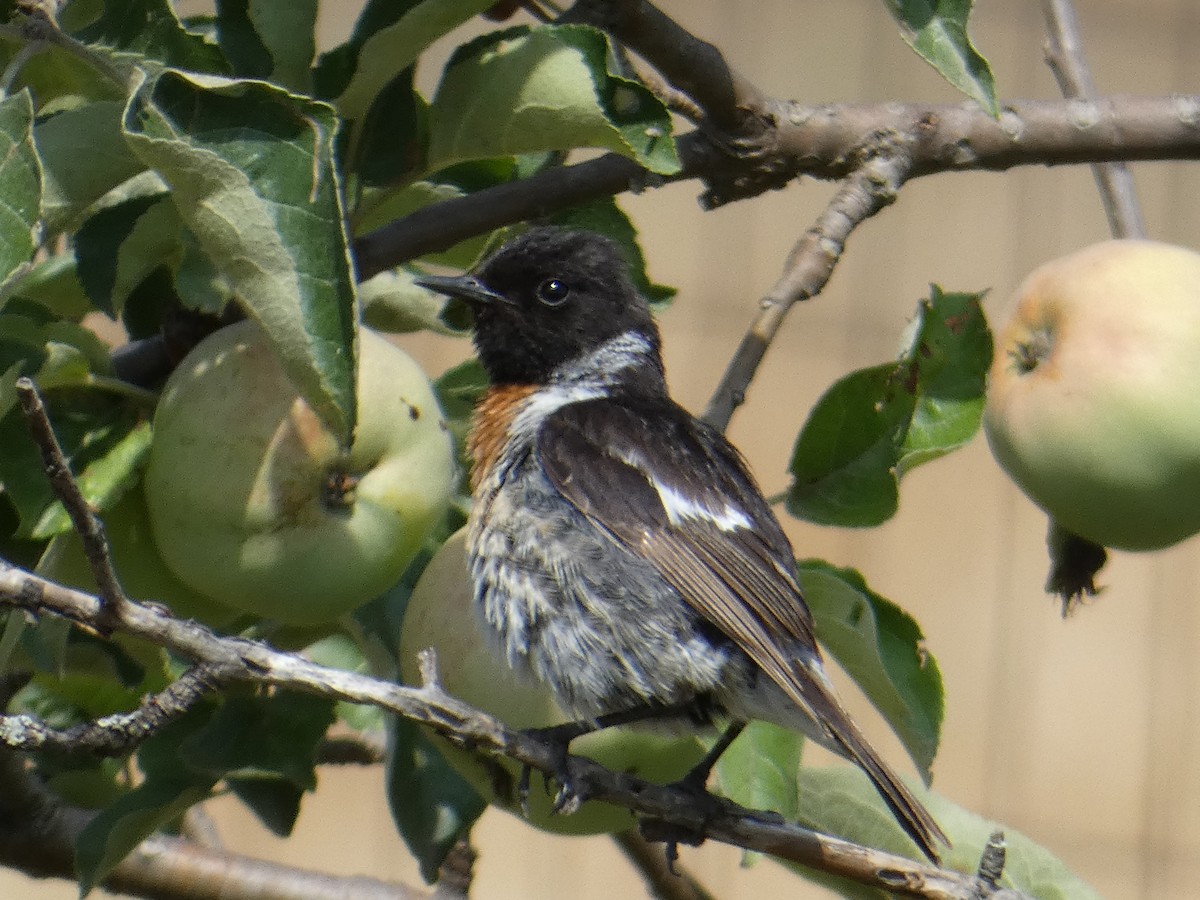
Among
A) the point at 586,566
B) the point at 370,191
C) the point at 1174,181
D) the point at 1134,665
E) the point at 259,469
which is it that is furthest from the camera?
the point at 1174,181

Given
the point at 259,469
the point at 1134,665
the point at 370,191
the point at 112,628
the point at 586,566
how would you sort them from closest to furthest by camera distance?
1. the point at 112,628
2. the point at 259,469
3. the point at 370,191
4. the point at 586,566
5. the point at 1134,665

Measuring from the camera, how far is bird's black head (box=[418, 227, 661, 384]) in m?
2.53

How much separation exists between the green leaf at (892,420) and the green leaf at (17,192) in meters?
0.99

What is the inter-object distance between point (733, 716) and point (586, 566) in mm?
286

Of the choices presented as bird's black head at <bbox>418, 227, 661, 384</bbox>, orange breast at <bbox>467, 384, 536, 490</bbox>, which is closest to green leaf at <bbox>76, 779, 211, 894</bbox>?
orange breast at <bbox>467, 384, 536, 490</bbox>

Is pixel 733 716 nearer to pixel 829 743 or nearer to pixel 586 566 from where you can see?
pixel 829 743

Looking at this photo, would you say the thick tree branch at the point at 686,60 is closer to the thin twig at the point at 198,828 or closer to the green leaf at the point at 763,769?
the green leaf at the point at 763,769

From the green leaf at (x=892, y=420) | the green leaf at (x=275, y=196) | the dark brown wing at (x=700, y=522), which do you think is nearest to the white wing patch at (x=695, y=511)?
the dark brown wing at (x=700, y=522)

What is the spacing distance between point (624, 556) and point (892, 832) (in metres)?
0.53

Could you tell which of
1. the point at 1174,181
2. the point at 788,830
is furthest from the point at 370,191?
the point at 1174,181

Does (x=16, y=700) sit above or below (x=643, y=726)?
below

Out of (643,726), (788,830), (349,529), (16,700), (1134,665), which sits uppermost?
(349,529)

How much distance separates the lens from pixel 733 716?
2.07 m

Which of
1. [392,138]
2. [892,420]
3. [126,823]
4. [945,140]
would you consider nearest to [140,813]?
[126,823]
